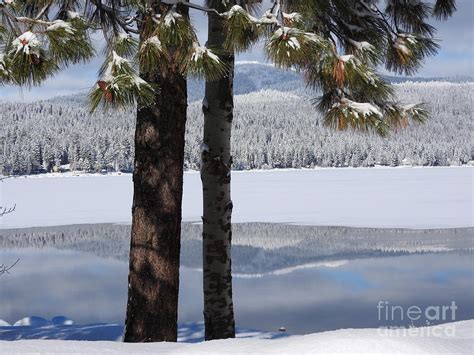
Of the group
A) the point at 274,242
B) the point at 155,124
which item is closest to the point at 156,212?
the point at 155,124

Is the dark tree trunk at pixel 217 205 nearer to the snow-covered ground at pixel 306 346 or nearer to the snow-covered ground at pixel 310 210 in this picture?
the snow-covered ground at pixel 306 346

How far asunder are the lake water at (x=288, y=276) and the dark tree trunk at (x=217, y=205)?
3.28 m

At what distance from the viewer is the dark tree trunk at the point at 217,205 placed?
17.2ft

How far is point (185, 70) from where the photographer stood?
11.3ft

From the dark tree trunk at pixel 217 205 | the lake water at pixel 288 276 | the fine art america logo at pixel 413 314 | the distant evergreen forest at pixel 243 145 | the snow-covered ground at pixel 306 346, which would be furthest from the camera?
the distant evergreen forest at pixel 243 145

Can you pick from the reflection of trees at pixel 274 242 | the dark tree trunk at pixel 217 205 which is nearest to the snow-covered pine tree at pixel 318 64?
the dark tree trunk at pixel 217 205

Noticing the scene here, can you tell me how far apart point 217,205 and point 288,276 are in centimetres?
797

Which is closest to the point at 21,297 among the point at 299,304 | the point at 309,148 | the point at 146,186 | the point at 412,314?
the point at 299,304

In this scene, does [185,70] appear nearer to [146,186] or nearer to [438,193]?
[146,186]

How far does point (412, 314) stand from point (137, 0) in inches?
294

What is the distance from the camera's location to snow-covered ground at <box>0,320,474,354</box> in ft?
6.77

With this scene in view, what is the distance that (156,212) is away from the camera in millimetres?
4246

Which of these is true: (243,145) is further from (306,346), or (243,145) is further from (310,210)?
(306,346)

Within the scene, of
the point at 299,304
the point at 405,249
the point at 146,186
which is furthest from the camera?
the point at 405,249
